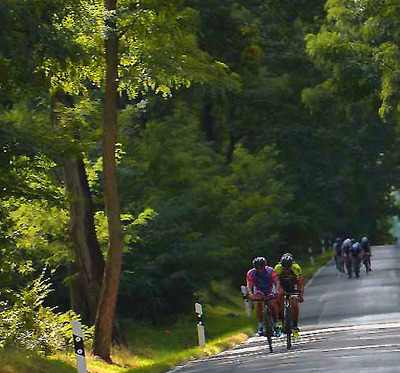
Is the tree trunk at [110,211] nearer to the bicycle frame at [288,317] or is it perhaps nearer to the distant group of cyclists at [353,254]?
the bicycle frame at [288,317]

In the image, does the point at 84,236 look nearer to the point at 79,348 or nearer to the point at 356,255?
the point at 79,348

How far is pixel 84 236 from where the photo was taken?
27.6m

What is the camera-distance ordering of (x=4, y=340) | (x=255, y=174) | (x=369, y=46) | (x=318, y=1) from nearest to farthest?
(x=4, y=340)
(x=369, y=46)
(x=318, y=1)
(x=255, y=174)

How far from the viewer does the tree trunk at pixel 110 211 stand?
24.2 metres

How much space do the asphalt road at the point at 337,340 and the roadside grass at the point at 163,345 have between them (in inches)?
25.0

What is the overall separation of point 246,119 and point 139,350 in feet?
102

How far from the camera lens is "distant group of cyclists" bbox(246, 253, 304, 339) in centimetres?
2256

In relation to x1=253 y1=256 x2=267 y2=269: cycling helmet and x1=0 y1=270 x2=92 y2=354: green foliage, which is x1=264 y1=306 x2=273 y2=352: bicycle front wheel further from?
x1=0 y1=270 x2=92 y2=354: green foliage

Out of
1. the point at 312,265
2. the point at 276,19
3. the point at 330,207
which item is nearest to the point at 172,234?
the point at 276,19

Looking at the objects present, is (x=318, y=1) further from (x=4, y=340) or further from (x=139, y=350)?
(x=4, y=340)

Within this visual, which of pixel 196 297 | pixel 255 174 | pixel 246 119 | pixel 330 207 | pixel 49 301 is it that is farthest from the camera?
pixel 330 207

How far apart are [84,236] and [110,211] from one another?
262cm

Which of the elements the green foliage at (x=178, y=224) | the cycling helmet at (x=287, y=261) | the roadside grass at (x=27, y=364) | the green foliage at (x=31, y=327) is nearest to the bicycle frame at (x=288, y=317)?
the cycling helmet at (x=287, y=261)

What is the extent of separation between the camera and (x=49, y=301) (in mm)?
34281
